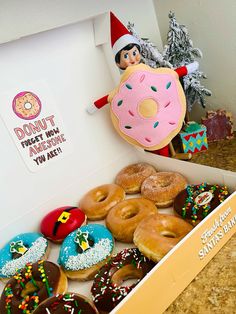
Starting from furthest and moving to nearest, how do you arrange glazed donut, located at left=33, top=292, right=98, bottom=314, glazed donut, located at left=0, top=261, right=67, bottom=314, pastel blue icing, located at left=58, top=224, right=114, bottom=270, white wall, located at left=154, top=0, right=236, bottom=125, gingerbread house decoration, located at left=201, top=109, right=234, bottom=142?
1. gingerbread house decoration, located at left=201, top=109, right=234, bottom=142
2. white wall, located at left=154, top=0, right=236, bottom=125
3. pastel blue icing, located at left=58, top=224, right=114, bottom=270
4. glazed donut, located at left=0, top=261, right=67, bottom=314
5. glazed donut, located at left=33, top=292, right=98, bottom=314

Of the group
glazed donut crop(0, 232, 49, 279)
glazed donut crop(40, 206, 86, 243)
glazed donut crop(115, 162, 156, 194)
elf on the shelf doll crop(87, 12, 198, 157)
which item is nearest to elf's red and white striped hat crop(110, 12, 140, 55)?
elf on the shelf doll crop(87, 12, 198, 157)

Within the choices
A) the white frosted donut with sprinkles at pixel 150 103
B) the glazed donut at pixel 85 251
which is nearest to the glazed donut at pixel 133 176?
the white frosted donut with sprinkles at pixel 150 103

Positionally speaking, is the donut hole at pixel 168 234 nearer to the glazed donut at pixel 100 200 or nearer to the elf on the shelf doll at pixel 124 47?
the glazed donut at pixel 100 200

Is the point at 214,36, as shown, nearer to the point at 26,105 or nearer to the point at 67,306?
the point at 26,105

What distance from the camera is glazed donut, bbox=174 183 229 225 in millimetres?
972

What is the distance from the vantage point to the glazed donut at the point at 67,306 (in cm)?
73

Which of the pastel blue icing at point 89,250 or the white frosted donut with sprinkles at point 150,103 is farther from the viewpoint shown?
the white frosted donut with sprinkles at point 150,103

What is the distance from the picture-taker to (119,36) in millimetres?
1114

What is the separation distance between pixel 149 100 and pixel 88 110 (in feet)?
0.89

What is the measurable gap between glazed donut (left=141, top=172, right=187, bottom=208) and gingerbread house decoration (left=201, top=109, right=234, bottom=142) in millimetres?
322

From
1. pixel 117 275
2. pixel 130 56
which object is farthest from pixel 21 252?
pixel 130 56

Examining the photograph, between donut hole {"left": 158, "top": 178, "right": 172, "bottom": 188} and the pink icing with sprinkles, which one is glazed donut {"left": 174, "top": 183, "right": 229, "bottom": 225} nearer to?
donut hole {"left": 158, "top": 178, "right": 172, "bottom": 188}

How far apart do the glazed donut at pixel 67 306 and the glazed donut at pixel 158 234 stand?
0.21 meters

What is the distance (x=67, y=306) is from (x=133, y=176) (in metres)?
0.59
